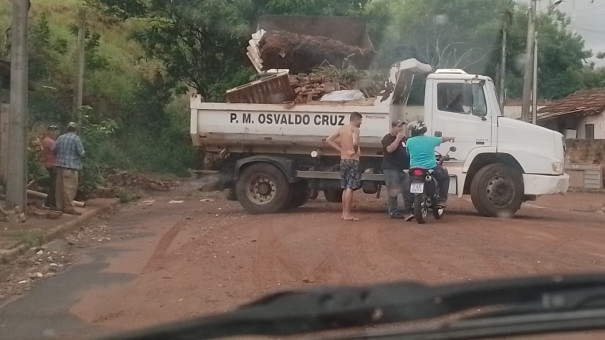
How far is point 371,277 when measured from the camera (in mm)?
9070

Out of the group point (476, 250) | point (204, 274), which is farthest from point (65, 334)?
point (476, 250)

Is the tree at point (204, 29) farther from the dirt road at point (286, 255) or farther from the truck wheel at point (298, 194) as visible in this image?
the dirt road at point (286, 255)

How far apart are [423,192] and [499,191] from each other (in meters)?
2.09

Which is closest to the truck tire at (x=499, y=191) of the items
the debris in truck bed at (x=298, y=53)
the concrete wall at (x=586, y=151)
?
the debris in truck bed at (x=298, y=53)

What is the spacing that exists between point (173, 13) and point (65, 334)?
61.0 ft

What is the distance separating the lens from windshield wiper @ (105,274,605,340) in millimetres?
2674

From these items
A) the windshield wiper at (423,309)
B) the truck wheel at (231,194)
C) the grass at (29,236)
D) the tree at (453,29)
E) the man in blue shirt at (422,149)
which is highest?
the tree at (453,29)

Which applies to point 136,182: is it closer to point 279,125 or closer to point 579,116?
point 279,125

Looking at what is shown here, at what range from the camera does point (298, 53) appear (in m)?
18.1

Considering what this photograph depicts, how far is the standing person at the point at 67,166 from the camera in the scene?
51.7 ft

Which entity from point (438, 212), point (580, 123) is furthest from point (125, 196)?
point (580, 123)

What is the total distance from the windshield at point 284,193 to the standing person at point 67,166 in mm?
37

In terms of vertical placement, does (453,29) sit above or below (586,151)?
above

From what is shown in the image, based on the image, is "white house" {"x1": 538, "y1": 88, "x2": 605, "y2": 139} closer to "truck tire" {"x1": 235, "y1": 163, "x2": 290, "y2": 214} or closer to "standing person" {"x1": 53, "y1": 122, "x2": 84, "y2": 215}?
"truck tire" {"x1": 235, "y1": 163, "x2": 290, "y2": 214}
